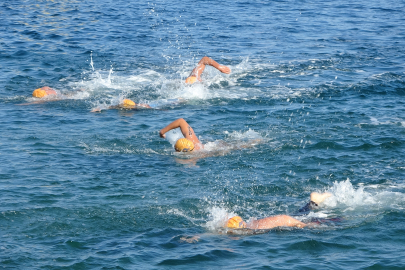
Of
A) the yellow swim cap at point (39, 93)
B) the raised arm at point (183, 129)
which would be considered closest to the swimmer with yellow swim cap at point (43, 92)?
the yellow swim cap at point (39, 93)

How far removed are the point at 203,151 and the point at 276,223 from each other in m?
4.01

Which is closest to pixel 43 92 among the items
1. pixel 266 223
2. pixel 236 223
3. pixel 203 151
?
pixel 203 151

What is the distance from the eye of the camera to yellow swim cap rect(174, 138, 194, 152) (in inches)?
492

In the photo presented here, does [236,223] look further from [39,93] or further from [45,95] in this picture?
[39,93]

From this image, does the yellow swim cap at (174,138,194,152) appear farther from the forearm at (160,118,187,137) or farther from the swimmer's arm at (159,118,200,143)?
the forearm at (160,118,187,137)

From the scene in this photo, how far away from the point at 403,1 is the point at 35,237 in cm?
3119

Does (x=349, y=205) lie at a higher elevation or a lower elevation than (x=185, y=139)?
lower

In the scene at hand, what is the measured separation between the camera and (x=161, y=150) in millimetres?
12992

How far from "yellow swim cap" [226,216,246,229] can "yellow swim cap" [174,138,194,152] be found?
358cm

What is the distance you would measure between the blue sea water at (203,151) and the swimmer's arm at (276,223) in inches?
5.7

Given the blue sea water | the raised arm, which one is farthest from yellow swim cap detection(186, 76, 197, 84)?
the raised arm

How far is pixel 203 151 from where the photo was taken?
12.8 metres

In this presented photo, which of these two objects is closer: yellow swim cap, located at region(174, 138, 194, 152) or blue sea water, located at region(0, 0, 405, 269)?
blue sea water, located at region(0, 0, 405, 269)

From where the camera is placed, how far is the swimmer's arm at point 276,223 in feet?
29.9
